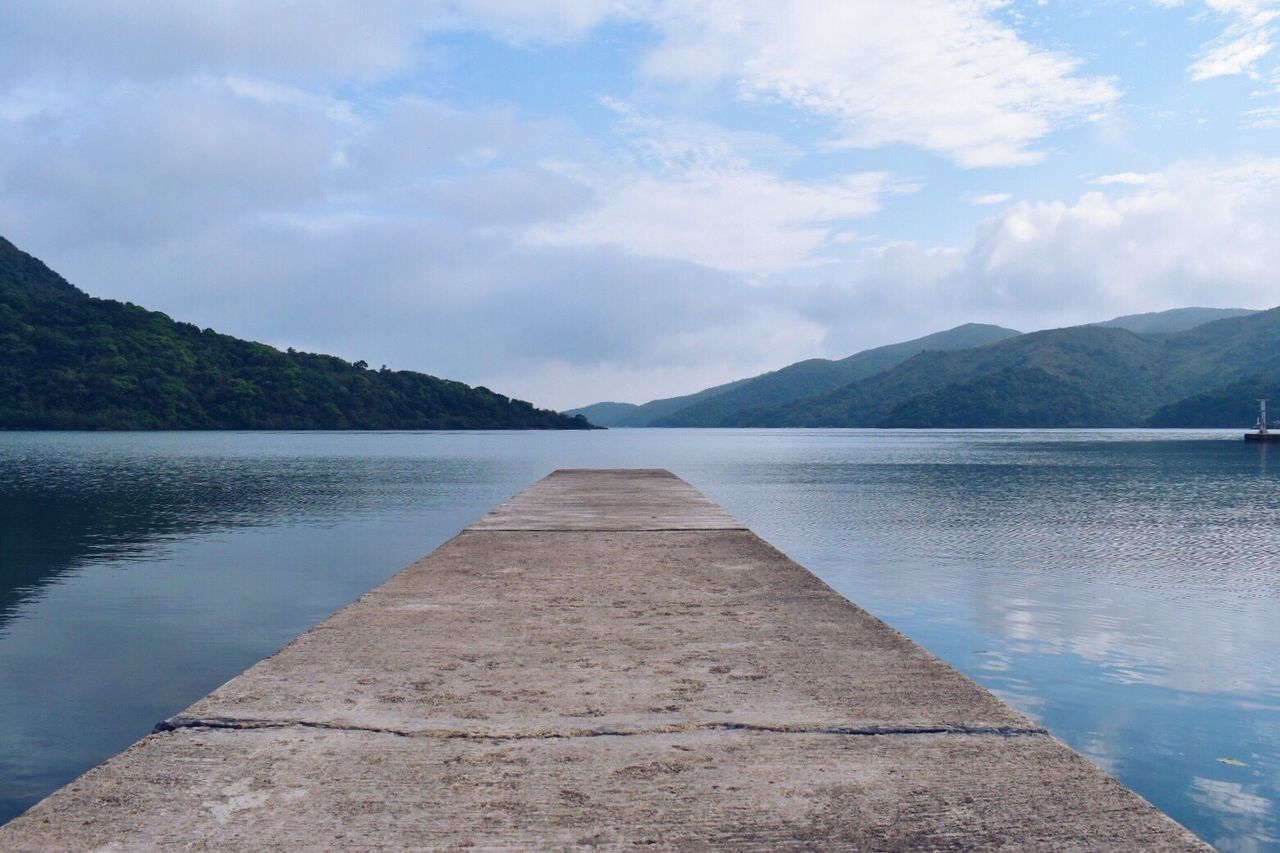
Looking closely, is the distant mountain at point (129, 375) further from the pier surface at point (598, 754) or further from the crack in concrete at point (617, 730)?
the crack in concrete at point (617, 730)

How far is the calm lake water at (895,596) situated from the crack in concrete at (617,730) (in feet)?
7.03

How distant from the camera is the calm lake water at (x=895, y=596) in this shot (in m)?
8.96

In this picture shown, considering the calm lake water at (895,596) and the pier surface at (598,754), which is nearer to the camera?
the pier surface at (598,754)

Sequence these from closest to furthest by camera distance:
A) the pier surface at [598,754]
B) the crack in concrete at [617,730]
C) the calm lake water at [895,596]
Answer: the pier surface at [598,754] → the crack in concrete at [617,730] → the calm lake water at [895,596]

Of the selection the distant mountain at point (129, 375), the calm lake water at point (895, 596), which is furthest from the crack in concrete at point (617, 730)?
the distant mountain at point (129, 375)

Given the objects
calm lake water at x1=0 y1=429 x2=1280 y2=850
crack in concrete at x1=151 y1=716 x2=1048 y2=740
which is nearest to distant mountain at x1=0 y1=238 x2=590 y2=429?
calm lake water at x1=0 y1=429 x2=1280 y2=850

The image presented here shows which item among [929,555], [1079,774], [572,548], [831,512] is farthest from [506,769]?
[831,512]

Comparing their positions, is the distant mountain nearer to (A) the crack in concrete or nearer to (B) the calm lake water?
(B) the calm lake water

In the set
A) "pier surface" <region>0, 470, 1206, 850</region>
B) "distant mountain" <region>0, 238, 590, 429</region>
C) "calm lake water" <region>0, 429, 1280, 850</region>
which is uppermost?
"distant mountain" <region>0, 238, 590, 429</region>

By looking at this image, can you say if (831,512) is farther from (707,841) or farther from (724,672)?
(707,841)

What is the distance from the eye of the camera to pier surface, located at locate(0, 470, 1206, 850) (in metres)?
4.55

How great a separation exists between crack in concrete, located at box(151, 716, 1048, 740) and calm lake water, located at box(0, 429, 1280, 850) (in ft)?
7.03

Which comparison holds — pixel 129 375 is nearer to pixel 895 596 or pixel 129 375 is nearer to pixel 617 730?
pixel 895 596

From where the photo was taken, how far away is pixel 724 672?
301 inches
